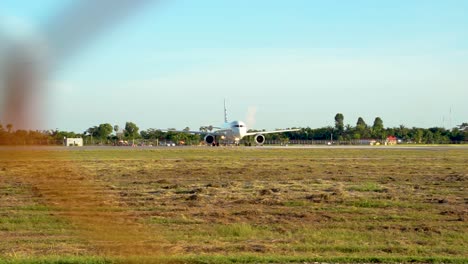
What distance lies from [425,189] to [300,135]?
15124 cm

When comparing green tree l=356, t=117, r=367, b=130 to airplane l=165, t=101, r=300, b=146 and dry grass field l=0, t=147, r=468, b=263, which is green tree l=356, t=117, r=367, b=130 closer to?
airplane l=165, t=101, r=300, b=146

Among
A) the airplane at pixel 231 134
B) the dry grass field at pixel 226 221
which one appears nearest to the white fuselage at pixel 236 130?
the airplane at pixel 231 134

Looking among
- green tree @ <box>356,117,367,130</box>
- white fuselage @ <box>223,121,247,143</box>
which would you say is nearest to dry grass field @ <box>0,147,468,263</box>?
white fuselage @ <box>223,121,247,143</box>

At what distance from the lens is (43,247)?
12039mm

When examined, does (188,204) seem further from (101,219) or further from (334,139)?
(334,139)

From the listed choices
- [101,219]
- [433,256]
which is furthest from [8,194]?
[101,219]

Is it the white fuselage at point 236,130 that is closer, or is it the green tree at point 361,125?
the white fuselage at point 236,130

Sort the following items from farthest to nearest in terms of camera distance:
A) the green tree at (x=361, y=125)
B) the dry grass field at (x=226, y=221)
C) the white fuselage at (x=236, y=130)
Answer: the green tree at (x=361, y=125), the white fuselage at (x=236, y=130), the dry grass field at (x=226, y=221)

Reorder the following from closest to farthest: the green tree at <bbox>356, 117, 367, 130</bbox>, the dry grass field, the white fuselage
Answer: the dry grass field < the white fuselage < the green tree at <bbox>356, 117, 367, 130</bbox>

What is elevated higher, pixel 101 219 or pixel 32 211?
pixel 101 219

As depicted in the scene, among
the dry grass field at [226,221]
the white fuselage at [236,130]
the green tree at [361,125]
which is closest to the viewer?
the dry grass field at [226,221]

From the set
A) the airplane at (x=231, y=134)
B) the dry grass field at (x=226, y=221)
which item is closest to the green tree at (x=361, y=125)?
the airplane at (x=231, y=134)

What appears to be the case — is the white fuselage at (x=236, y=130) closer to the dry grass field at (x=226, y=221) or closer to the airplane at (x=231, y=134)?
the airplane at (x=231, y=134)

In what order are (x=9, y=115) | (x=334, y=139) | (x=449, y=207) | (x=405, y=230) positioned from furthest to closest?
(x=334, y=139), (x=449, y=207), (x=405, y=230), (x=9, y=115)
